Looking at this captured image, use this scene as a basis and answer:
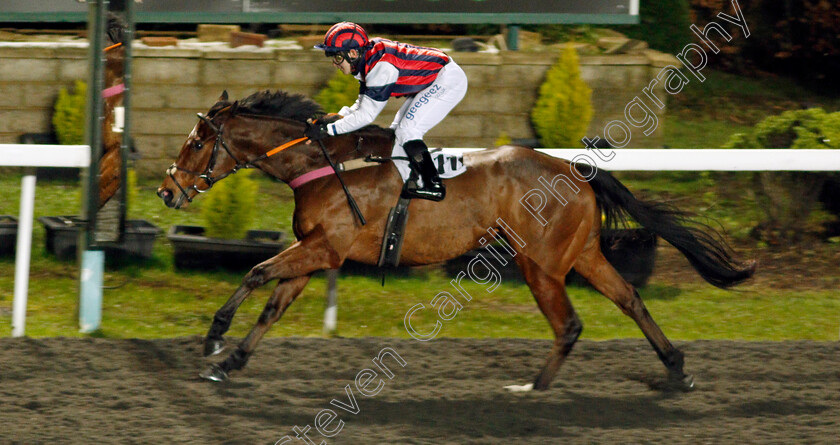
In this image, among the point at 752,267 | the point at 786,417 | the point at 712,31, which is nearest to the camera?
the point at 786,417

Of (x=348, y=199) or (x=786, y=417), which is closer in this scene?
(x=786, y=417)

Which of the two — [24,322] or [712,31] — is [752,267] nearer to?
[24,322]

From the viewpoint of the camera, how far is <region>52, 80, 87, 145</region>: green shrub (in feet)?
25.5

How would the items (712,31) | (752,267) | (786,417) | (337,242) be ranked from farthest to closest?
(712,31)
(752,267)
(337,242)
(786,417)

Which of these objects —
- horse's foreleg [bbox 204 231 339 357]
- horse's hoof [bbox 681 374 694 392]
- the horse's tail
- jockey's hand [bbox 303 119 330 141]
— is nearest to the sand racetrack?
horse's hoof [bbox 681 374 694 392]

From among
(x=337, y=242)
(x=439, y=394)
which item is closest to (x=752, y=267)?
(x=439, y=394)

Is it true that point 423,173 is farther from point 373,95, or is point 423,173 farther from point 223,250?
point 223,250

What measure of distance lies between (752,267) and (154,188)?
4866 millimetres

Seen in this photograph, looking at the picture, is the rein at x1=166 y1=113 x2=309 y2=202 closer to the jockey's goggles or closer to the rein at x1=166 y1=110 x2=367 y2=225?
the rein at x1=166 y1=110 x2=367 y2=225

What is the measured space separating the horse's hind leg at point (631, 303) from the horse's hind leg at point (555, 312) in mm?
214

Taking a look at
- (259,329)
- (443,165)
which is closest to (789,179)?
(443,165)

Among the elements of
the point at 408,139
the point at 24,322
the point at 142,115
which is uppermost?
the point at 408,139

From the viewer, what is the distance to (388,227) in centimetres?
464

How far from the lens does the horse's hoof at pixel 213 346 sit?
4578 millimetres
